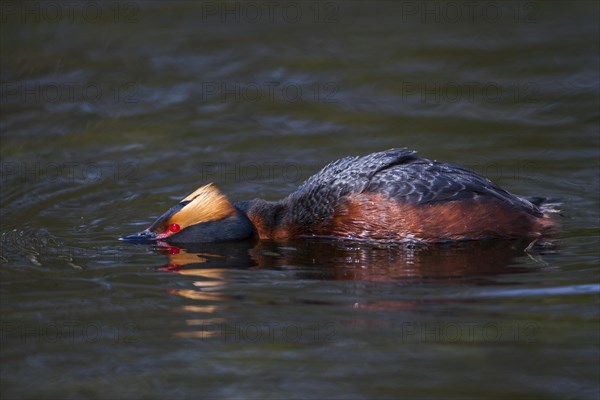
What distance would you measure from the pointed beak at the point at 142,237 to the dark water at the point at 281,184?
0.15m

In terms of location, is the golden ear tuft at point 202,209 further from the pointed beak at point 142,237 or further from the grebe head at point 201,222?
the pointed beak at point 142,237

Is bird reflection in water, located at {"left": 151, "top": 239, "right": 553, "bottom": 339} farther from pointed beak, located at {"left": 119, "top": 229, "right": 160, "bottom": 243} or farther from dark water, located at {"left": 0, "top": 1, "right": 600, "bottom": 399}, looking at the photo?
pointed beak, located at {"left": 119, "top": 229, "right": 160, "bottom": 243}

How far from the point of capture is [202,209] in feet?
28.6

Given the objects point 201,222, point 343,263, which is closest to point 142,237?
point 201,222

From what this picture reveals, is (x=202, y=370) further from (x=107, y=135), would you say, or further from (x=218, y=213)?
(x=107, y=135)

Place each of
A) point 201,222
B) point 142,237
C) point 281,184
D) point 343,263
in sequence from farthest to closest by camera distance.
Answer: point 281,184 → point 201,222 → point 142,237 → point 343,263

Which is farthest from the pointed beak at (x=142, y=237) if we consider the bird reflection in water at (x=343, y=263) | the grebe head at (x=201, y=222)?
the bird reflection in water at (x=343, y=263)

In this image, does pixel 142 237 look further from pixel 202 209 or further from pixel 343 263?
pixel 343 263

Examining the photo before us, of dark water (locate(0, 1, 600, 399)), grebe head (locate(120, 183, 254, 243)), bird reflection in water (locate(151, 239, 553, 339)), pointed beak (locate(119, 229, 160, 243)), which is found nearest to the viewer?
dark water (locate(0, 1, 600, 399))

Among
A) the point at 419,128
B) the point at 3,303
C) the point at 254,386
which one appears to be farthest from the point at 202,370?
the point at 419,128

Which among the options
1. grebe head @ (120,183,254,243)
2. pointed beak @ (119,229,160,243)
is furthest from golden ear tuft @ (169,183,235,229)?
pointed beak @ (119,229,160,243)

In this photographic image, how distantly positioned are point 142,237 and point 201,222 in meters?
0.52

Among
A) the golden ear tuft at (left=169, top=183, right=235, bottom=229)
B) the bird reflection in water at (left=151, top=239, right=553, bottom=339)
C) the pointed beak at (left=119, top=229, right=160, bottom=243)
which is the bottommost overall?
the bird reflection in water at (left=151, top=239, right=553, bottom=339)

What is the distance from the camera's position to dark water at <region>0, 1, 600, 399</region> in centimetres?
604
